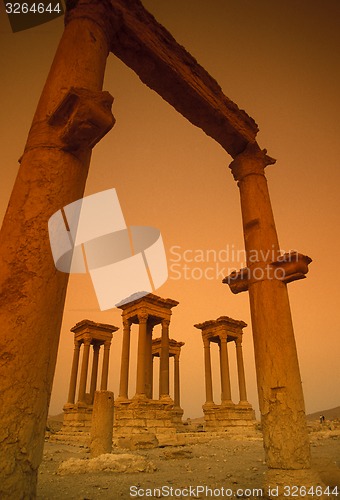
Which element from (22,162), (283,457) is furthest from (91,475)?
(22,162)

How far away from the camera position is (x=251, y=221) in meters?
6.42

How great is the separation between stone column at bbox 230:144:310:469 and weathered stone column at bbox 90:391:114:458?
6.48m

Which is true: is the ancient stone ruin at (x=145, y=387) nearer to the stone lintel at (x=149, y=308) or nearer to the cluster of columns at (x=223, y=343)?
the stone lintel at (x=149, y=308)

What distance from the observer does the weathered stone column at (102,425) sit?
376 inches

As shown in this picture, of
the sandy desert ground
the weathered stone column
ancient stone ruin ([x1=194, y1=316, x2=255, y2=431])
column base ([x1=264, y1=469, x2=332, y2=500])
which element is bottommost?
the sandy desert ground

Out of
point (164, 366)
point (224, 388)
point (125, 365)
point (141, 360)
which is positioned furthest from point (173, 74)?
point (224, 388)

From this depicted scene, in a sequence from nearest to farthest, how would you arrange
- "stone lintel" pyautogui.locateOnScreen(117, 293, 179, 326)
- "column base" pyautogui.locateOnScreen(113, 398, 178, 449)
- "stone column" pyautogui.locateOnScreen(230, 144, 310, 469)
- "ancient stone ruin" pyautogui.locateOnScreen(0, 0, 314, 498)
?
"ancient stone ruin" pyautogui.locateOnScreen(0, 0, 314, 498)
"stone column" pyautogui.locateOnScreen(230, 144, 310, 469)
"column base" pyautogui.locateOnScreen(113, 398, 178, 449)
"stone lintel" pyautogui.locateOnScreen(117, 293, 179, 326)

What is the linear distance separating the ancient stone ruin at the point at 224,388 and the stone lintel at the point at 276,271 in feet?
60.5

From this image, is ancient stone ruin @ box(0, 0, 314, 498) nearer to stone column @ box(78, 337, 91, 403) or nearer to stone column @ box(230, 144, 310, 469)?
stone column @ box(230, 144, 310, 469)

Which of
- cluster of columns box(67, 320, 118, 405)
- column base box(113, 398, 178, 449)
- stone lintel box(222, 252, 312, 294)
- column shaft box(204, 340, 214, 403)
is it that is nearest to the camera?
Answer: stone lintel box(222, 252, 312, 294)

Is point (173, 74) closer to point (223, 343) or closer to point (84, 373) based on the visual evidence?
point (223, 343)

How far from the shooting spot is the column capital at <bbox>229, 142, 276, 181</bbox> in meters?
6.95

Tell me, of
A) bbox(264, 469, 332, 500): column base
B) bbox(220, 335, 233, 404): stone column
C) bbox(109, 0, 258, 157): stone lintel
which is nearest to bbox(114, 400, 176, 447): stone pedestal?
bbox(220, 335, 233, 404): stone column

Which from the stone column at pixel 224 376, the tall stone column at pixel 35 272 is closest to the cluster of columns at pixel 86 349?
the stone column at pixel 224 376
